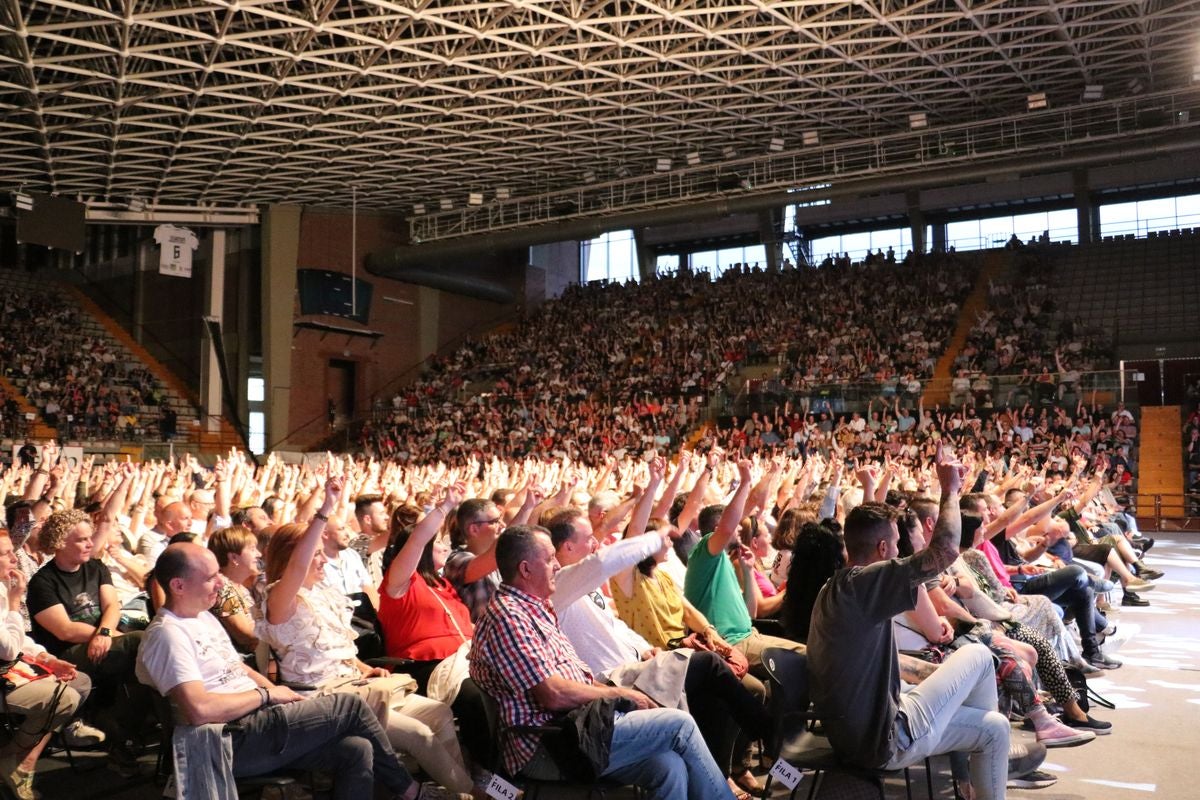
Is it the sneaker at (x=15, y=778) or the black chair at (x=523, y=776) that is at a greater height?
the black chair at (x=523, y=776)

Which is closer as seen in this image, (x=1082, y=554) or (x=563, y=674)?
(x=563, y=674)

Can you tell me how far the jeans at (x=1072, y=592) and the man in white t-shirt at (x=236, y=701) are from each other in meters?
5.65

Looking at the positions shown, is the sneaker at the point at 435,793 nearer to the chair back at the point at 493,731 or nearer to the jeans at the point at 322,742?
the jeans at the point at 322,742

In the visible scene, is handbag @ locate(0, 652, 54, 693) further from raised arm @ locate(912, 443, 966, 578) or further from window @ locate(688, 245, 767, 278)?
window @ locate(688, 245, 767, 278)

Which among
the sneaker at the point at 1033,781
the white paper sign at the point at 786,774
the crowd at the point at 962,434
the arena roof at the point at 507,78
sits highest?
the arena roof at the point at 507,78

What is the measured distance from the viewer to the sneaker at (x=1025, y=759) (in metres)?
5.25

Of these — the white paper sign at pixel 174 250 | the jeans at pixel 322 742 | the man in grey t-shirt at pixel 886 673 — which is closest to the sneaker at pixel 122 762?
the jeans at pixel 322 742

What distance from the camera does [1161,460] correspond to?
69.7ft

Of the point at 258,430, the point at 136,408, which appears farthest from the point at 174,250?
the point at 258,430

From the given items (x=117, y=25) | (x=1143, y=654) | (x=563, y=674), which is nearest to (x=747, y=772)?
(x=563, y=674)

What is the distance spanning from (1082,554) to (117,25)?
639 inches

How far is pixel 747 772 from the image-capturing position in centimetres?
527

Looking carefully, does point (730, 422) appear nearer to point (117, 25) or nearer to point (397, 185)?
point (397, 185)

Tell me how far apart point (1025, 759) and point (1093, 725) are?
4.17 feet
